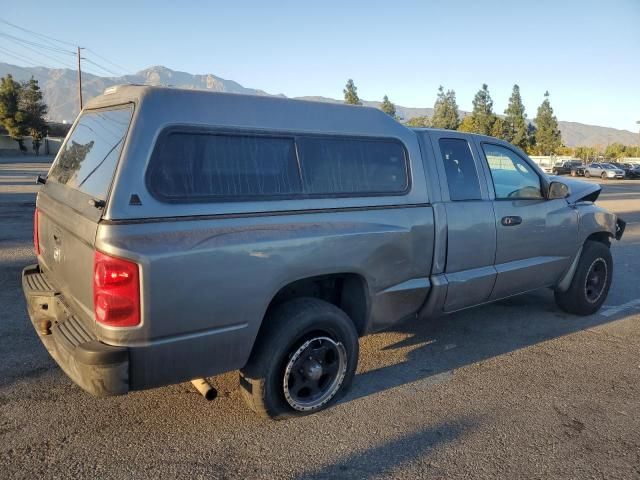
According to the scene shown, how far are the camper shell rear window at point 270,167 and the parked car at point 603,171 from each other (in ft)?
158

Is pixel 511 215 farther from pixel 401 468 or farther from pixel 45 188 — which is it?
pixel 45 188

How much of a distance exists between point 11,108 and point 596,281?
55859mm

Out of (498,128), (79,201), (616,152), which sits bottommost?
(79,201)

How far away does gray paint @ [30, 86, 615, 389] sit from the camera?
2.60 metres

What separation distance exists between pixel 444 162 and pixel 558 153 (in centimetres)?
7768

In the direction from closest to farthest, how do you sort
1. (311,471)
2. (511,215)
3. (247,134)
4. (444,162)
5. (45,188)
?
(311,471), (247,134), (45,188), (444,162), (511,215)

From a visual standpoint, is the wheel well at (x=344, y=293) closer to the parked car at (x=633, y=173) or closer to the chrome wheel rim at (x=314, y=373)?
the chrome wheel rim at (x=314, y=373)

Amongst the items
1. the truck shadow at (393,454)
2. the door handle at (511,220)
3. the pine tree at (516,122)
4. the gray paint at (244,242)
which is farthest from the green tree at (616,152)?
the truck shadow at (393,454)

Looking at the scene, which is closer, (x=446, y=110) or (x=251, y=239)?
(x=251, y=239)

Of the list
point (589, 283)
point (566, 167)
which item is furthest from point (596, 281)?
point (566, 167)

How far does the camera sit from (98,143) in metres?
Answer: 3.20

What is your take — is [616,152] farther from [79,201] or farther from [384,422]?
[79,201]

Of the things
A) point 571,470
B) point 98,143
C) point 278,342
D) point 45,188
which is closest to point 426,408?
point 571,470

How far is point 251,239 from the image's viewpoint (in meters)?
2.86
